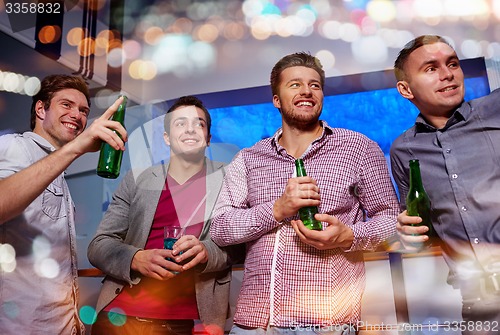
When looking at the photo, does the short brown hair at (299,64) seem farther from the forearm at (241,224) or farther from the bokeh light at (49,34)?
the bokeh light at (49,34)

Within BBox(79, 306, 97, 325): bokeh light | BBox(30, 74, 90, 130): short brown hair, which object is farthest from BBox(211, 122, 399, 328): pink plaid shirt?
BBox(79, 306, 97, 325): bokeh light

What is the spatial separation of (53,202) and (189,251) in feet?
1.26

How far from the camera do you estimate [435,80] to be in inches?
44.3

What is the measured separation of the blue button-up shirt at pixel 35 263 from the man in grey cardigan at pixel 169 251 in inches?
5.5

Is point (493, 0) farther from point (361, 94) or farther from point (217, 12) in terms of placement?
point (217, 12)

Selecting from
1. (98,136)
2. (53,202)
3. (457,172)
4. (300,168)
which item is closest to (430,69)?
(457,172)

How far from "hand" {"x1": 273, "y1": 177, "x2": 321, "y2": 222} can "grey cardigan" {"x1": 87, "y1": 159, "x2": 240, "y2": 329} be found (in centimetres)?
29

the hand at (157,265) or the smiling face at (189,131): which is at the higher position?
the smiling face at (189,131)

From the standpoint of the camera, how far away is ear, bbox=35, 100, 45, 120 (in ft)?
4.47

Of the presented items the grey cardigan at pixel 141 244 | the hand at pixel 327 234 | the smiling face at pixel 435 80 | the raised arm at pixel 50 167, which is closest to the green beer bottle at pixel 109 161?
the raised arm at pixel 50 167

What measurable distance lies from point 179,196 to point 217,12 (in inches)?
58.9

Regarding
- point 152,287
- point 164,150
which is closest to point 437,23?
point 164,150

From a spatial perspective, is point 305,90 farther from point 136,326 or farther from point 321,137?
point 136,326

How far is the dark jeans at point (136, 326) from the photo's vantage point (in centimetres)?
127
